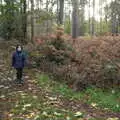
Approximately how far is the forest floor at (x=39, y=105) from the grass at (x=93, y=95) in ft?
0.50

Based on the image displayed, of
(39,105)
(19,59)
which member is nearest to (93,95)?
(39,105)

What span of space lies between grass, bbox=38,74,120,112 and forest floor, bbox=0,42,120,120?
0.15 m

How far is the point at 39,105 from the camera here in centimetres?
1053

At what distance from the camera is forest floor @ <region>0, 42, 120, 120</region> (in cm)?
959

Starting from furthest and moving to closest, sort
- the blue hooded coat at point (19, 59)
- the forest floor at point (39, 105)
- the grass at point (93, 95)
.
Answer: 1. the blue hooded coat at point (19, 59)
2. the grass at point (93, 95)
3. the forest floor at point (39, 105)

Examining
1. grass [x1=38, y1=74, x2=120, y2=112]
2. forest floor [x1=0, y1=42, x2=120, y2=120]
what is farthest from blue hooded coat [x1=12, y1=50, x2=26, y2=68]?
grass [x1=38, y1=74, x2=120, y2=112]

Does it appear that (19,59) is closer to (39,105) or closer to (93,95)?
(39,105)

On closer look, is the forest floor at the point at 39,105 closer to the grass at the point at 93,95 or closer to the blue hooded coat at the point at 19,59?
the grass at the point at 93,95

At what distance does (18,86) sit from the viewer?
1334cm

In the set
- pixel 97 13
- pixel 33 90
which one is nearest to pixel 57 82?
pixel 33 90

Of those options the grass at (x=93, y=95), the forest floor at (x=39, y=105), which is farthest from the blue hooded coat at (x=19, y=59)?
the grass at (x=93, y=95)

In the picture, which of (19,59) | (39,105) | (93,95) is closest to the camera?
(39,105)

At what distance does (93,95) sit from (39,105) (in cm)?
268

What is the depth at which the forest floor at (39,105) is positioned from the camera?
959cm
